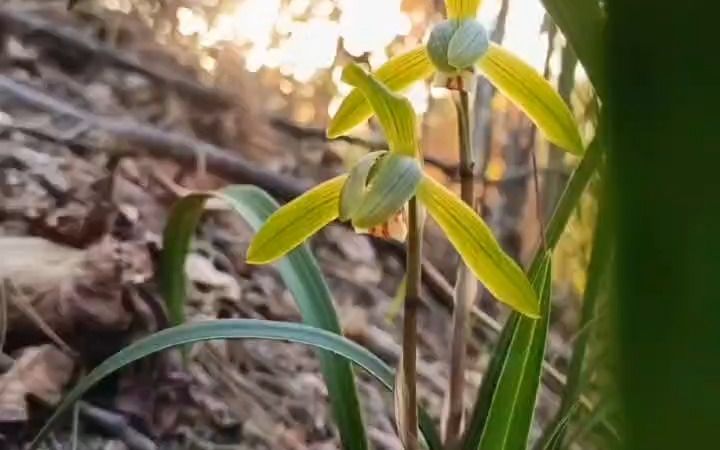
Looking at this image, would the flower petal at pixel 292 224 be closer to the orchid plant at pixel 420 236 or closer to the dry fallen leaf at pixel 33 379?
the orchid plant at pixel 420 236

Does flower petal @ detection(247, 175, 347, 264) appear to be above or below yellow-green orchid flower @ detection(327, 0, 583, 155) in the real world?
below

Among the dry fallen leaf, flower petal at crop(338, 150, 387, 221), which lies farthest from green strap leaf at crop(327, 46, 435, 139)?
the dry fallen leaf

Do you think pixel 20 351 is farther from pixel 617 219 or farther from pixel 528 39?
pixel 617 219

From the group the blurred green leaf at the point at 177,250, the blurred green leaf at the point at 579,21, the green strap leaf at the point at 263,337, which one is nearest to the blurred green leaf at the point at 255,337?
the green strap leaf at the point at 263,337

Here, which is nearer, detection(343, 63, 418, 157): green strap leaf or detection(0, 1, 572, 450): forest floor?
detection(343, 63, 418, 157): green strap leaf

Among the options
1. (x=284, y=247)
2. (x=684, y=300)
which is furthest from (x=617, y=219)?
(x=284, y=247)

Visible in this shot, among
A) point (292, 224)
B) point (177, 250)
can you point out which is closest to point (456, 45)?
point (292, 224)

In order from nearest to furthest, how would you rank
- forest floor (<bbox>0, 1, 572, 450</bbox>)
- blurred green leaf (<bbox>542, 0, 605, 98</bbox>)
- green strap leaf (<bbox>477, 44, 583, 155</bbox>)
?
blurred green leaf (<bbox>542, 0, 605, 98</bbox>) < green strap leaf (<bbox>477, 44, 583, 155</bbox>) < forest floor (<bbox>0, 1, 572, 450</bbox>)

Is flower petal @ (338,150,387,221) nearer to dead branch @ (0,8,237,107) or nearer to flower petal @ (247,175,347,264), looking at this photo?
flower petal @ (247,175,347,264)
